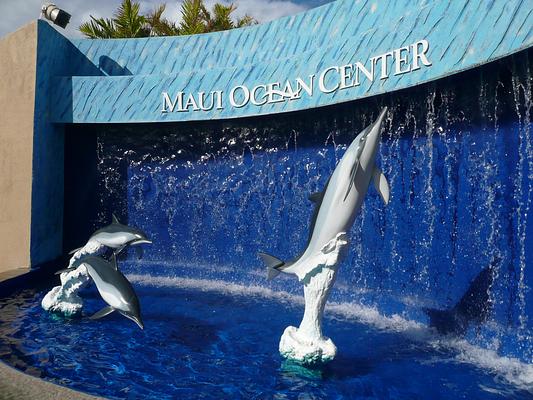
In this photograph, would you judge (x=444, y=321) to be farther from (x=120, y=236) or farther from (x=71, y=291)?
(x=71, y=291)

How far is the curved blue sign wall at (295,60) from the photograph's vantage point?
6.66 meters

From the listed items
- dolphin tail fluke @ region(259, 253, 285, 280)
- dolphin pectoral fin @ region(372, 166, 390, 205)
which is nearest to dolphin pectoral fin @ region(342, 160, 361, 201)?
dolphin pectoral fin @ region(372, 166, 390, 205)

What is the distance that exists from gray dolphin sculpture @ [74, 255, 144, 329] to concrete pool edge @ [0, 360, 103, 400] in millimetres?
1270

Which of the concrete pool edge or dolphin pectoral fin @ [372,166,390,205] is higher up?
dolphin pectoral fin @ [372,166,390,205]

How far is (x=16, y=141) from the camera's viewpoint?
11.4 metres

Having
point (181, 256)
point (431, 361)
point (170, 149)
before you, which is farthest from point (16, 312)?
point (431, 361)

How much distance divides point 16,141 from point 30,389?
826 centimetres

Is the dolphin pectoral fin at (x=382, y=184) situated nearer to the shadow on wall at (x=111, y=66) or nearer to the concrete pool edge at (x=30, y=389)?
the concrete pool edge at (x=30, y=389)

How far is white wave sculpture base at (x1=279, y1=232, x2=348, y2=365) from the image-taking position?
5.77 meters

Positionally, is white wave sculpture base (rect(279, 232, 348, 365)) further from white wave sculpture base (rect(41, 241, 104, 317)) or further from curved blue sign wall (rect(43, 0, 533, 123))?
white wave sculpture base (rect(41, 241, 104, 317))

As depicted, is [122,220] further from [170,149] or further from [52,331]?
[52,331]

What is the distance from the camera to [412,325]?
8.13 m

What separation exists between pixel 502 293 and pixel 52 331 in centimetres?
645

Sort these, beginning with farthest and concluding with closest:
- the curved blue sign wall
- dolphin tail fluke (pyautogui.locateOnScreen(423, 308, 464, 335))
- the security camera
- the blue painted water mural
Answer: the security camera
dolphin tail fluke (pyautogui.locateOnScreen(423, 308, 464, 335))
the blue painted water mural
the curved blue sign wall
